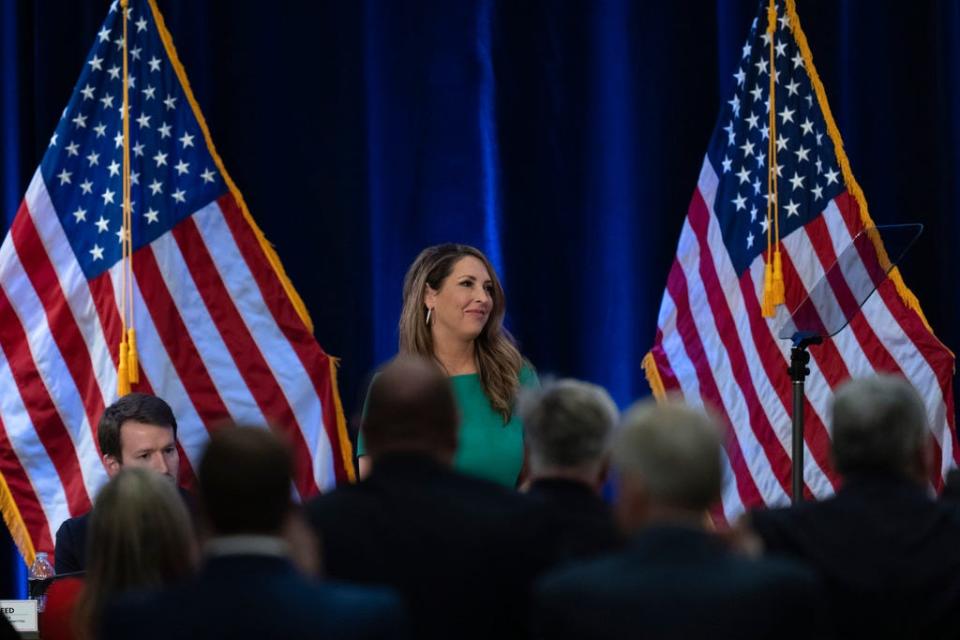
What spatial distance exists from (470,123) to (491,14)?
0.48m

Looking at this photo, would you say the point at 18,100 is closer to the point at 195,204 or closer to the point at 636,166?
the point at 195,204

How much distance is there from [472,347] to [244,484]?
8.65ft

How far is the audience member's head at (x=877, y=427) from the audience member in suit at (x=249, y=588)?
0.94 m

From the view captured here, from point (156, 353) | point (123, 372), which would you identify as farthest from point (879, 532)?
point (156, 353)

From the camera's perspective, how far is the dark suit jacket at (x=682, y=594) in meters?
2.19

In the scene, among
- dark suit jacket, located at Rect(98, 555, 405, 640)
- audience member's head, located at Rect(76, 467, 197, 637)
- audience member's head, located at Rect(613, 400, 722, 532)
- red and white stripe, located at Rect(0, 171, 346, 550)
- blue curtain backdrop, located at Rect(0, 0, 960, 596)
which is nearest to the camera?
dark suit jacket, located at Rect(98, 555, 405, 640)

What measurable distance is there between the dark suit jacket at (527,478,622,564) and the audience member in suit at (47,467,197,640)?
0.62m

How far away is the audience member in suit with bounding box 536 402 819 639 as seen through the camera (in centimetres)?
219

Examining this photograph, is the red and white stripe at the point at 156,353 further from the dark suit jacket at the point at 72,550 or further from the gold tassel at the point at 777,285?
the gold tassel at the point at 777,285

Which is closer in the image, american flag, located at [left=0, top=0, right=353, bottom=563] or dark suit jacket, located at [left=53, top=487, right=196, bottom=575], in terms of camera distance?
dark suit jacket, located at [left=53, top=487, right=196, bottom=575]

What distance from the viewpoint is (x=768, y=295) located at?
18.6 feet

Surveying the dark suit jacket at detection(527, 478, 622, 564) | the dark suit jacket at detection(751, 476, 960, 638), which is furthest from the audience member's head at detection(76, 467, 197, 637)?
the dark suit jacket at detection(751, 476, 960, 638)

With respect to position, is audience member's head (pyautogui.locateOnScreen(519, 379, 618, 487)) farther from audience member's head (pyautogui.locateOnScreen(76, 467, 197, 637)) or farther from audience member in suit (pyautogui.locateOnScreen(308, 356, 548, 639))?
audience member's head (pyautogui.locateOnScreen(76, 467, 197, 637))

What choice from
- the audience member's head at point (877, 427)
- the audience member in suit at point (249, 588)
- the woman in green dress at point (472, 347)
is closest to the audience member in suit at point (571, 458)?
the audience member's head at point (877, 427)
